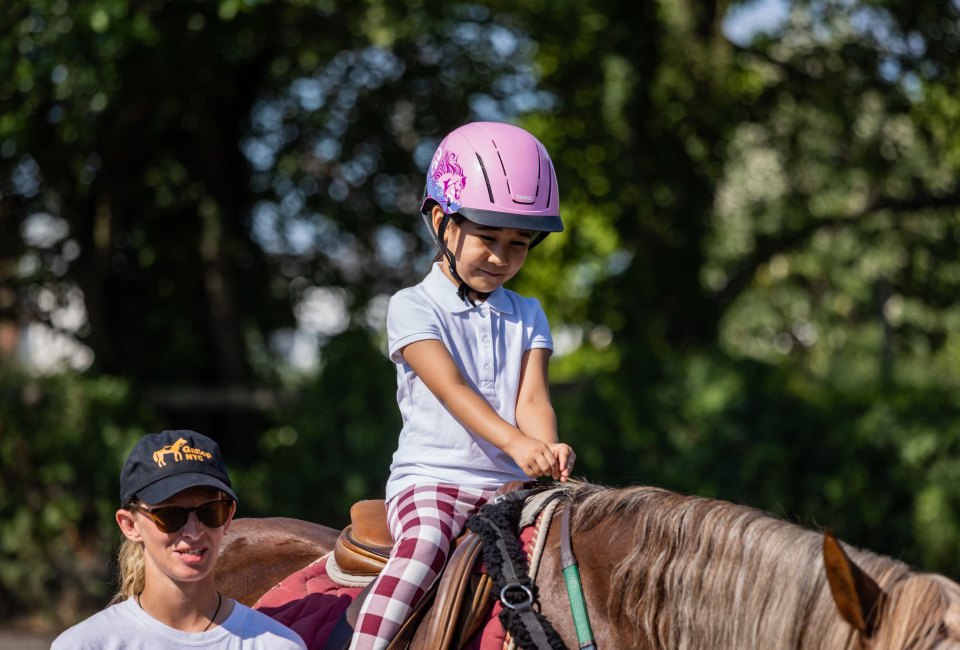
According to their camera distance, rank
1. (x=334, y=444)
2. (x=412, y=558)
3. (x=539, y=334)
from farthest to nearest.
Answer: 1. (x=334, y=444)
2. (x=539, y=334)
3. (x=412, y=558)

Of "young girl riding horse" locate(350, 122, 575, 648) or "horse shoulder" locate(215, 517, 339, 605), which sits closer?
"young girl riding horse" locate(350, 122, 575, 648)

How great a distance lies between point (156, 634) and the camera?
8.50 ft

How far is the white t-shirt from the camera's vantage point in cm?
253

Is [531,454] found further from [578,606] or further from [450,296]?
[450,296]

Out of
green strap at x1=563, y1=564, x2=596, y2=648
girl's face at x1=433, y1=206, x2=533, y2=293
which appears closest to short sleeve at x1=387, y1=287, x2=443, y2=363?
girl's face at x1=433, y1=206, x2=533, y2=293

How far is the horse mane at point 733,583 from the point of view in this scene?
89.0 inches

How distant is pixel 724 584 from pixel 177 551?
1171 mm

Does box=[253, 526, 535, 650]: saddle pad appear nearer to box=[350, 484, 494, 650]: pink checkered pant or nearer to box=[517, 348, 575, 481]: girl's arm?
box=[350, 484, 494, 650]: pink checkered pant

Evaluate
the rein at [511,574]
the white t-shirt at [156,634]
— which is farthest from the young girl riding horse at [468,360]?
the white t-shirt at [156,634]

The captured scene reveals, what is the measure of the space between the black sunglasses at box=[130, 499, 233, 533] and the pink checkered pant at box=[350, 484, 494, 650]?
0.42 metres

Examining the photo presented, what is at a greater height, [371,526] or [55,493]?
[371,526]

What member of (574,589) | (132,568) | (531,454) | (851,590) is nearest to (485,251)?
(531,454)

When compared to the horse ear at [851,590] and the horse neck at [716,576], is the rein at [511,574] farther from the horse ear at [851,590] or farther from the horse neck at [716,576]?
the horse ear at [851,590]

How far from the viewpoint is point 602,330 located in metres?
12.0
